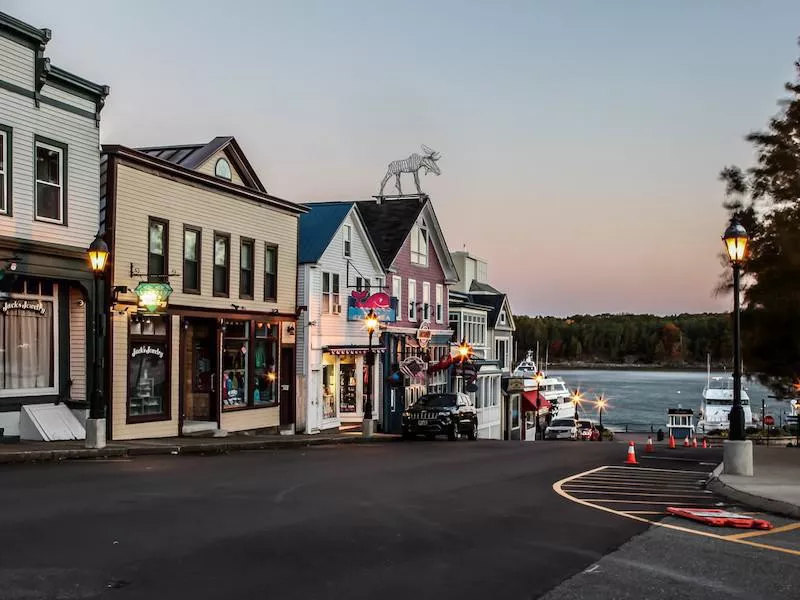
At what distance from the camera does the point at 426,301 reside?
1971 inches

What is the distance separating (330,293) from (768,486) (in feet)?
82.0

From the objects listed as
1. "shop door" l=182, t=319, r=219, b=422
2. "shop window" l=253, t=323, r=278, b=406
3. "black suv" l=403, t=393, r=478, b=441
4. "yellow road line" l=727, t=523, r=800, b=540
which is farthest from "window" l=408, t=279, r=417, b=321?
"yellow road line" l=727, t=523, r=800, b=540

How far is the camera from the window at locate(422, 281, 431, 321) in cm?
4964

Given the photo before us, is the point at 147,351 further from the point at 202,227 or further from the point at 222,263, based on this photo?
the point at 222,263

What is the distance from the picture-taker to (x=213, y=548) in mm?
9812

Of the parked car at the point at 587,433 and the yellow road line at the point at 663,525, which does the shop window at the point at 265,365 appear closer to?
the yellow road line at the point at 663,525

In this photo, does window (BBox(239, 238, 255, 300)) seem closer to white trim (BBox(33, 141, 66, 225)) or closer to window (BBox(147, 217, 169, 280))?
window (BBox(147, 217, 169, 280))

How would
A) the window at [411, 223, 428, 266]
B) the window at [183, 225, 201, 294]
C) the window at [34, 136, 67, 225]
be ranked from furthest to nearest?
the window at [411, 223, 428, 266], the window at [183, 225, 201, 294], the window at [34, 136, 67, 225]

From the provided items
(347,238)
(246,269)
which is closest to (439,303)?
(347,238)

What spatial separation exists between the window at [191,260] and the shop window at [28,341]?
5.69 m

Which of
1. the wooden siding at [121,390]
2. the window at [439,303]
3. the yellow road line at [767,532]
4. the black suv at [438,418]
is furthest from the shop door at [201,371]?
the window at [439,303]

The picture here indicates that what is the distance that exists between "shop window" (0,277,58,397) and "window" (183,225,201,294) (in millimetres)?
5691

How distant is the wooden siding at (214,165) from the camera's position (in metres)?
30.4

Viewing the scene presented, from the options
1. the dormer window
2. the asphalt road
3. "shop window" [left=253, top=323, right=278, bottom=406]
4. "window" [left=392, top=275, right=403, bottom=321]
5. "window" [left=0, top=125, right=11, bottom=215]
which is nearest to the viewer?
the asphalt road
